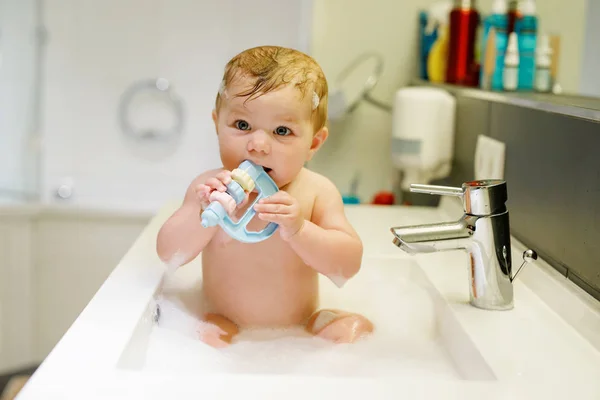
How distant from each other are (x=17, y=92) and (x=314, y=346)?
208 cm

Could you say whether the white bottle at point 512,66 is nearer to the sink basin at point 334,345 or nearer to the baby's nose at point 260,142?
the sink basin at point 334,345

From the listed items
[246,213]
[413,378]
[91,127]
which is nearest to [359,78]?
[91,127]

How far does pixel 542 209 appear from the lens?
1292 mm

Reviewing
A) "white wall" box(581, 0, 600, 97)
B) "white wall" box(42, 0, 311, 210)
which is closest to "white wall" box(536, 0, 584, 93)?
"white wall" box(581, 0, 600, 97)

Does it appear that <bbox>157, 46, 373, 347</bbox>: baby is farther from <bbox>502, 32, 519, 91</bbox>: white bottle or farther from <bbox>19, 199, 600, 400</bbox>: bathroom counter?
<bbox>502, 32, 519, 91</bbox>: white bottle

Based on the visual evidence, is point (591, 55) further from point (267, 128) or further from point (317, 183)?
point (267, 128)

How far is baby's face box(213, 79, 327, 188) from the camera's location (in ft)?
3.39

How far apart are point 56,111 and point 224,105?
1983 mm

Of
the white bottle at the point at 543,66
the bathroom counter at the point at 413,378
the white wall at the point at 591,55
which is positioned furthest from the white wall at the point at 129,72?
the bathroom counter at the point at 413,378

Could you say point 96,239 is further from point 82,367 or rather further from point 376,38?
point 82,367

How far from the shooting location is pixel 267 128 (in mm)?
1045

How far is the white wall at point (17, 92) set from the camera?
2.78 m

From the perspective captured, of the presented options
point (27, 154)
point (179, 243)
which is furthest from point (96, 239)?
point (179, 243)

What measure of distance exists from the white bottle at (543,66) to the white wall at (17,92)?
184cm
